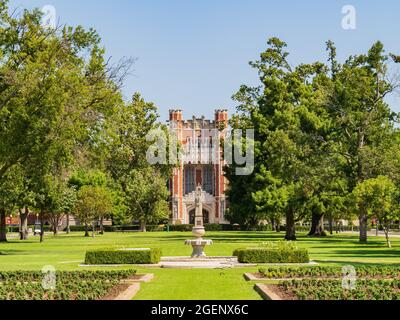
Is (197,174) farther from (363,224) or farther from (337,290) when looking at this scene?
(337,290)

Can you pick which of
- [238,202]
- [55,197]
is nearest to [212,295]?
[55,197]

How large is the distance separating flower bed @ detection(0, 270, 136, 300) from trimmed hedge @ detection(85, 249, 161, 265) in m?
6.09

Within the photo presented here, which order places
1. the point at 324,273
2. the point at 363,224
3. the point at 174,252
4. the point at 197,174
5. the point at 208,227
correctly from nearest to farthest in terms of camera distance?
the point at 324,273 → the point at 174,252 → the point at 363,224 → the point at 208,227 → the point at 197,174

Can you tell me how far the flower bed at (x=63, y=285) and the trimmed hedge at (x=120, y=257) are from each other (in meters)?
6.09

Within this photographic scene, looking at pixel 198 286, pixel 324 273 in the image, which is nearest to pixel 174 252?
pixel 324 273

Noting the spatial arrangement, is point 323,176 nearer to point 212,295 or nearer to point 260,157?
point 260,157

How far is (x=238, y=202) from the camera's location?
198ft

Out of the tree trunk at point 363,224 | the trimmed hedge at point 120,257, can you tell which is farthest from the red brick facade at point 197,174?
the trimmed hedge at point 120,257

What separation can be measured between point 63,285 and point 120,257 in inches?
398

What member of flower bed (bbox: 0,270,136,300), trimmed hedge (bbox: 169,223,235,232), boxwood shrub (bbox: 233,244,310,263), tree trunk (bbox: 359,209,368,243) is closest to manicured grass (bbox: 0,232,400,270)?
boxwood shrub (bbox: 233,244,310,263)

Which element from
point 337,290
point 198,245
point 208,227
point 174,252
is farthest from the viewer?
point 208,227

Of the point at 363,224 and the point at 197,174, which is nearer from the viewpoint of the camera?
the point at 363,224

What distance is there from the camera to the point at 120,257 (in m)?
27.5

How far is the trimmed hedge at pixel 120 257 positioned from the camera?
27.4 meters
